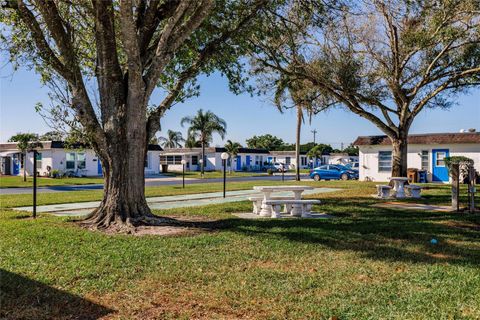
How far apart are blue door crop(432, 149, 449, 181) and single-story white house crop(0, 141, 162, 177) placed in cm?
2535

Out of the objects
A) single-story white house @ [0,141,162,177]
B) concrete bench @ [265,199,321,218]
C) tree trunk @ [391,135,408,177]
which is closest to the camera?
concrete bench @ [265,199,321,218]

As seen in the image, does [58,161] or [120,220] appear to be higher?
[58,161]

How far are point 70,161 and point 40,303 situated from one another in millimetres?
37235

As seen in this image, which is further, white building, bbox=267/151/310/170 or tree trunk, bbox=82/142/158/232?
white building, bbox=267/151/310/170

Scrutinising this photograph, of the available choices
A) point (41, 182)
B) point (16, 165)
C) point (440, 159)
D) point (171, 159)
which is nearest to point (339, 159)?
point (171, 159)

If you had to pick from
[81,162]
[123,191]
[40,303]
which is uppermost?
[81,162]

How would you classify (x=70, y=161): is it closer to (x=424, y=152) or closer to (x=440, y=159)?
(x=424, y=152)

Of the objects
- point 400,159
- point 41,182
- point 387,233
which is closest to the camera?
point 387,233

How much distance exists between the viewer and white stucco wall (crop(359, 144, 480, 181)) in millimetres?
27312

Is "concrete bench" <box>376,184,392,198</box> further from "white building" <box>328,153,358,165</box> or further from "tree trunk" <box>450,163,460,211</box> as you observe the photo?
"white building" <box>328,153,358,165</box>

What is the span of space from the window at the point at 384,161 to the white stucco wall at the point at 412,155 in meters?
0.22

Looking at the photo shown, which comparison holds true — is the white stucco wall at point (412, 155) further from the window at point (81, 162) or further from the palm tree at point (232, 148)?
the window at point (81, 162)

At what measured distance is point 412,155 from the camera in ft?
97.9

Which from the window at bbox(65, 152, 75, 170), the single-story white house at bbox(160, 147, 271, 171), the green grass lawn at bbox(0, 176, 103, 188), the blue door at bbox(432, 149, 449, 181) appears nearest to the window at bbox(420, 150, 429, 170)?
the blue door at bbox(432, 149, 449, 181)
